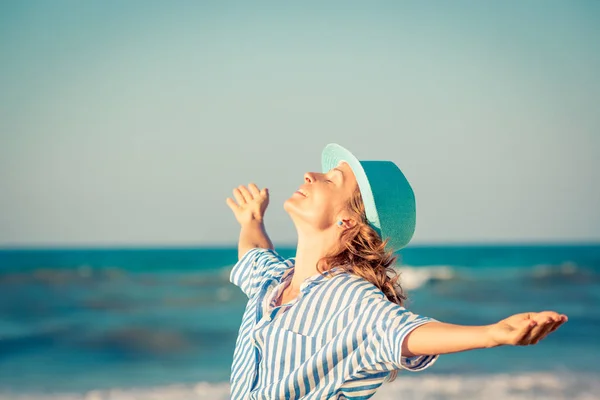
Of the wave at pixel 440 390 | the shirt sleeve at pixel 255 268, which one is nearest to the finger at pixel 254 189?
the shirt sleeve at pixel 255 268

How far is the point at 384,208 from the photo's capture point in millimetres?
2924

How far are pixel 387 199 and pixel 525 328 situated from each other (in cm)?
106

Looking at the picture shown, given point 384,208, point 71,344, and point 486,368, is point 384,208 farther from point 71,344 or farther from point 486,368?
point 71,344

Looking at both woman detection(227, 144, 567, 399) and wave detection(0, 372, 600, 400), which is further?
wave detection(0, 372, 600, 400)

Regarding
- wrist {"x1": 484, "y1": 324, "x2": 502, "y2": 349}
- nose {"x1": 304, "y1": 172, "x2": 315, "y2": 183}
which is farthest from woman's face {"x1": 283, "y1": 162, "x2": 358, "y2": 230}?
wrist {"x1": 484, "y1": 324, "x2": 502, "y2": 349}

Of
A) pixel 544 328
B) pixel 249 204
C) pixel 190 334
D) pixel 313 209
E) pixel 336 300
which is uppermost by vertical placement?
pixel 190 334

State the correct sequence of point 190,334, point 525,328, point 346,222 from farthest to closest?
point 190,334, point 346,222, point 525,328

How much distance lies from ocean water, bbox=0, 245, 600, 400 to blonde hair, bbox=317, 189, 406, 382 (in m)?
0.21

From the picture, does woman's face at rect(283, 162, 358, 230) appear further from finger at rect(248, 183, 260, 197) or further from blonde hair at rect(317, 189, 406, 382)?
finger at rect(248, 183, 260, 197)

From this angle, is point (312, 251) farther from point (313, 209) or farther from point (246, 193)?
point (246, 193)

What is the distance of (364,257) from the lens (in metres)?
3.00

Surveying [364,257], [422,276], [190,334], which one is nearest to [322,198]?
[364,257]

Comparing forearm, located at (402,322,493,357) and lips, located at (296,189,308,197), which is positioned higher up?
lips, located at (296,189,308,197)

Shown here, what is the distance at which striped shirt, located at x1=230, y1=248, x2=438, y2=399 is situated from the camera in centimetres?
249
